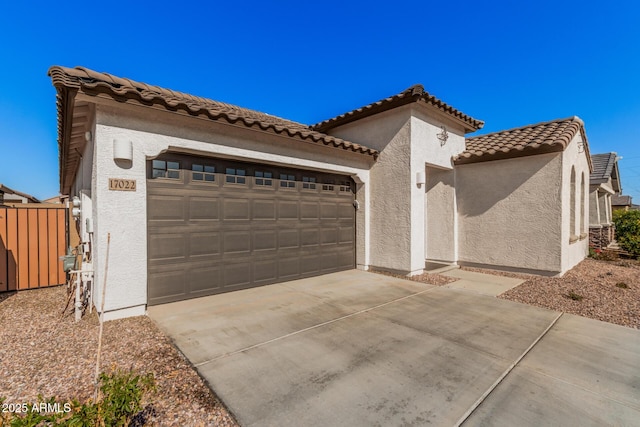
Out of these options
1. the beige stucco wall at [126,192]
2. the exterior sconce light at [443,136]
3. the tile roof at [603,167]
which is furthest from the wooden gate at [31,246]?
the tile roof at [603,167]

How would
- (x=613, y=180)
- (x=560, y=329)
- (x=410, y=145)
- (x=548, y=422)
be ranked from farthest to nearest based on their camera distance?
(x=613, y=180)
(x=410, y=145)
(x=560, y=329)
(x=548, y=422)

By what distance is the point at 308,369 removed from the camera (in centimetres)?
302

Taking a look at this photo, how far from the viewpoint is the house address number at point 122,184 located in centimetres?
442

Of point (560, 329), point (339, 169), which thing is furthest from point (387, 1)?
point (560, 329)

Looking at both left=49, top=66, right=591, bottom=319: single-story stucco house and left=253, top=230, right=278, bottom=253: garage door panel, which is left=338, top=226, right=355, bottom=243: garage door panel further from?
left=253, top=230, right=278, bottom=253: garage door panel

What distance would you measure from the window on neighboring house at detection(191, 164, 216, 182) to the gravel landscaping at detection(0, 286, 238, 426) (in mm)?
2709

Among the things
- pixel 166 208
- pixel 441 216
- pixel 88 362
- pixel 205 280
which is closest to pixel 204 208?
pixel 166 208

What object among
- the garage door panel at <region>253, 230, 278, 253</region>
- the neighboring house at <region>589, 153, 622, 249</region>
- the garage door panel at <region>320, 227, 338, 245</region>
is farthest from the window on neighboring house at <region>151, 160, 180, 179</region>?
the neighboring house at <region>589, 153, 622, 249</region>

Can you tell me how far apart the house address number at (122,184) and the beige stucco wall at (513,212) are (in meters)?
9.00

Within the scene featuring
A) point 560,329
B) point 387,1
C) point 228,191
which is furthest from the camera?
point 387,1

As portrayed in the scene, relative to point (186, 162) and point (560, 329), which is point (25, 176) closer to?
point (186, 162)

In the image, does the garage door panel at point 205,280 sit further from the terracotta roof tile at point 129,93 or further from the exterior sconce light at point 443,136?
the exterior sconce light at point 443,136

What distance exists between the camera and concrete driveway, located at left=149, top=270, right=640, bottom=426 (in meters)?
2.39

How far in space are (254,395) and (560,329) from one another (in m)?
4.63
